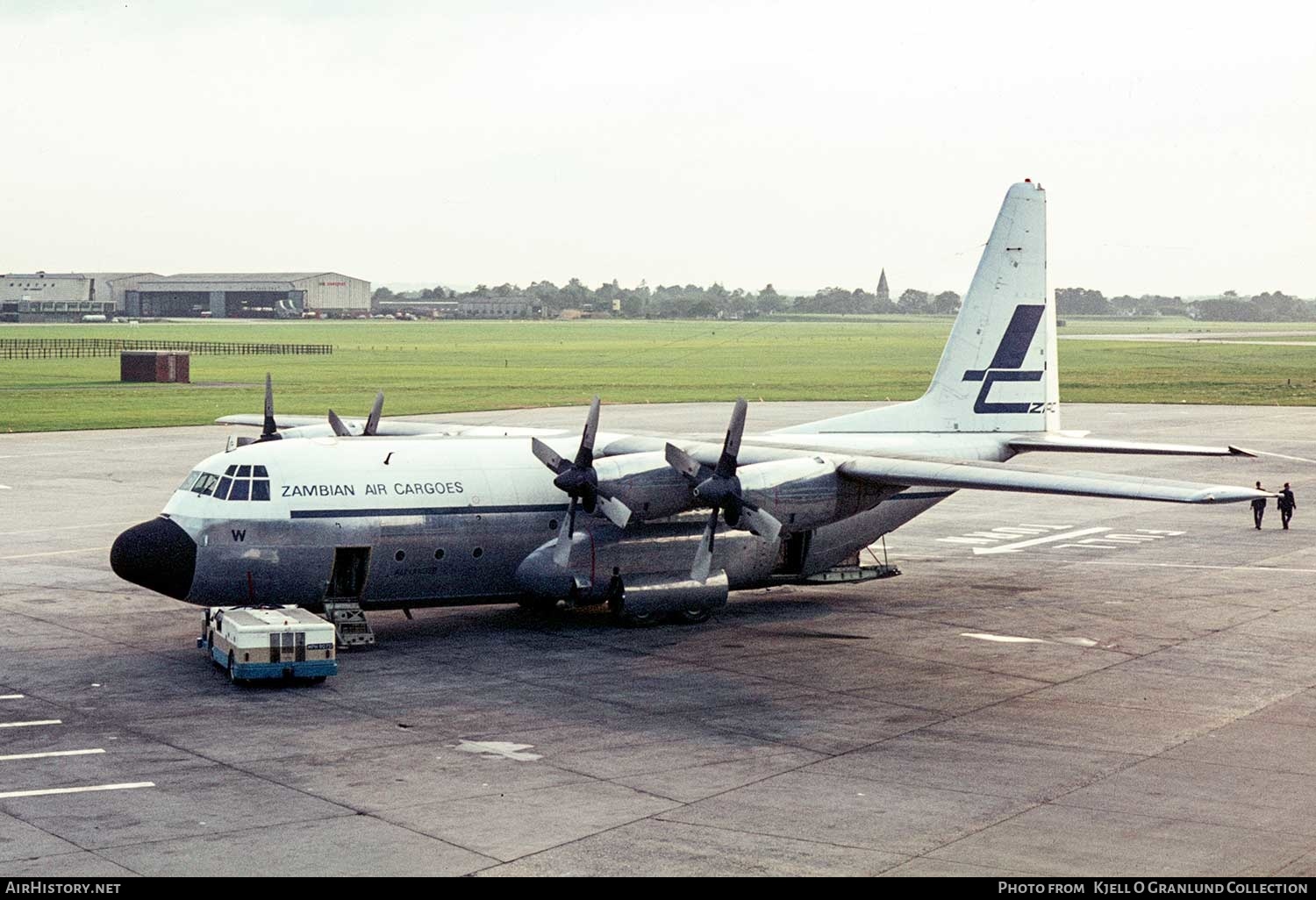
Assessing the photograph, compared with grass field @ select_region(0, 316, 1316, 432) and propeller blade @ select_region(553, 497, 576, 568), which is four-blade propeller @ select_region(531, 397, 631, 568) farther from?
grass field @ select_region(0, 316, 1316, 432)

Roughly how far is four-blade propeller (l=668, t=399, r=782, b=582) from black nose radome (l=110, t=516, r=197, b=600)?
9.59 m

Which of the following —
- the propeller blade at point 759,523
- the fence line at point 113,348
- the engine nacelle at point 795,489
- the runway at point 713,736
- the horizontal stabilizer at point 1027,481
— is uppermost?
the fence line at point 113,348

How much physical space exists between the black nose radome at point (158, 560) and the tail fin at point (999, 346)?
1573cm

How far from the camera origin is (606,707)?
82.9 feet

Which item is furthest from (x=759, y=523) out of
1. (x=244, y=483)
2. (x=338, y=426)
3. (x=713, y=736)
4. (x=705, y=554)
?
(x=338, y=426)

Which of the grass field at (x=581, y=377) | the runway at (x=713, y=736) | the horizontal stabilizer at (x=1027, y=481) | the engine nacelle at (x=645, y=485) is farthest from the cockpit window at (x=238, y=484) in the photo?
the grass field at (x=581, y=377)

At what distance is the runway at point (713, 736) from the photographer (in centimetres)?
1795

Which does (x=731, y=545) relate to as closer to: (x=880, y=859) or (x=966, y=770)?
(x=966, y=770)

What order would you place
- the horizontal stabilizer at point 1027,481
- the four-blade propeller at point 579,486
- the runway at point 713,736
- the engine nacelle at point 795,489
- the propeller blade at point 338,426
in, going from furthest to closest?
1. the propeller blade at point 338,426
2. the engine nacelle at point 795,489
3. the four-blade propeller at point 579,486
4. the horizontal stabilizer at point 1027,481
5. the runway at point 713,736

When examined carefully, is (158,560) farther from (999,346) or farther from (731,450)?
(999,346)

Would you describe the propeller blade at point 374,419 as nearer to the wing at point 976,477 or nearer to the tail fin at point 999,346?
the wing at point 976,477

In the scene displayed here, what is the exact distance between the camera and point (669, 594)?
3183 cm

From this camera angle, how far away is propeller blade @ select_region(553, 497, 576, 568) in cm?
3042

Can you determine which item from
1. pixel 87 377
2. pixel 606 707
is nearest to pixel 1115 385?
pixel 87 377
